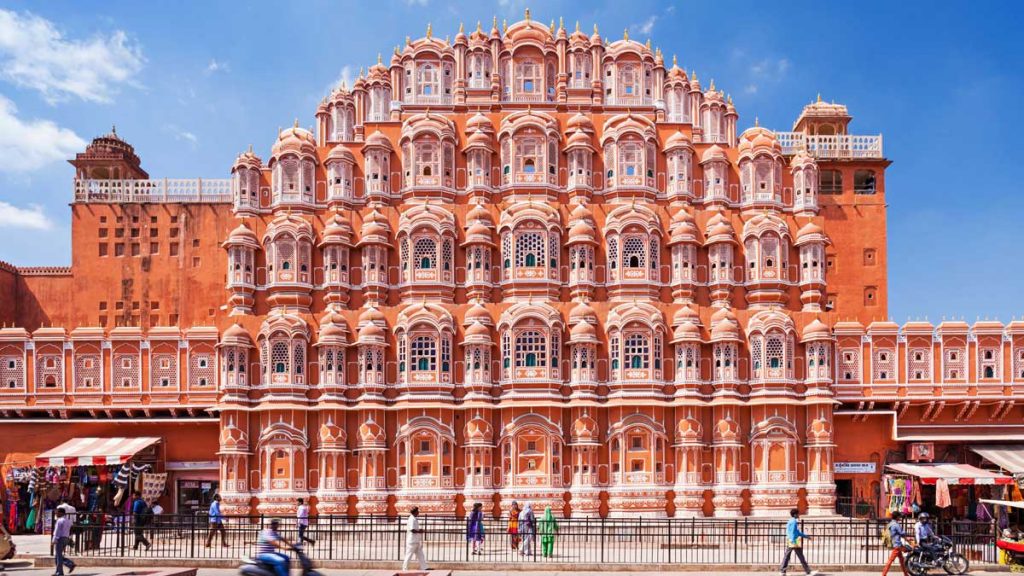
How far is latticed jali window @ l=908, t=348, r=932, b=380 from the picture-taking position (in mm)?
43375

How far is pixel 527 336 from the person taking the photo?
42.1 m

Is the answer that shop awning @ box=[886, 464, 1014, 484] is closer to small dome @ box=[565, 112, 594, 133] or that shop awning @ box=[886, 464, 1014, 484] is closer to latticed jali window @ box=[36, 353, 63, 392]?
small dome @ box=[565, 112, 594, 133]

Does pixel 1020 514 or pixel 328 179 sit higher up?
pixel 328 179

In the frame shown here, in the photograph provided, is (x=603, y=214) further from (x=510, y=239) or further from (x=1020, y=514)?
(x=1020, y=514)

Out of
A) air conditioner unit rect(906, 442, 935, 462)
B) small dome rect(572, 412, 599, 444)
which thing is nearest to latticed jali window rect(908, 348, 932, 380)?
air conditioner unit rect(906, 442, 935, 462)

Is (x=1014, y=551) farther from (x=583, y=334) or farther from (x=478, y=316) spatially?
(x=478, y=316)

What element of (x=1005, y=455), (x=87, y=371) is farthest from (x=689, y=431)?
(x=87, y=371)

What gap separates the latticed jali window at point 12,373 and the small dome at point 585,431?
24.4 metres

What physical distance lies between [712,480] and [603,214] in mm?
12693

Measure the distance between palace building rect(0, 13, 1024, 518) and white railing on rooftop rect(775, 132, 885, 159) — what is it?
639cm

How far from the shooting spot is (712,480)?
137 ft

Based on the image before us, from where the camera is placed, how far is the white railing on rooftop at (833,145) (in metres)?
52.4

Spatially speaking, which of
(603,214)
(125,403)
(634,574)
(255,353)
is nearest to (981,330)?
(603,214)

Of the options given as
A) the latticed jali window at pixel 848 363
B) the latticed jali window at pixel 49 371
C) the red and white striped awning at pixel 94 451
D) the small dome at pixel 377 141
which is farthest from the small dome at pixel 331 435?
the latticed jali window at pixel 848 363
